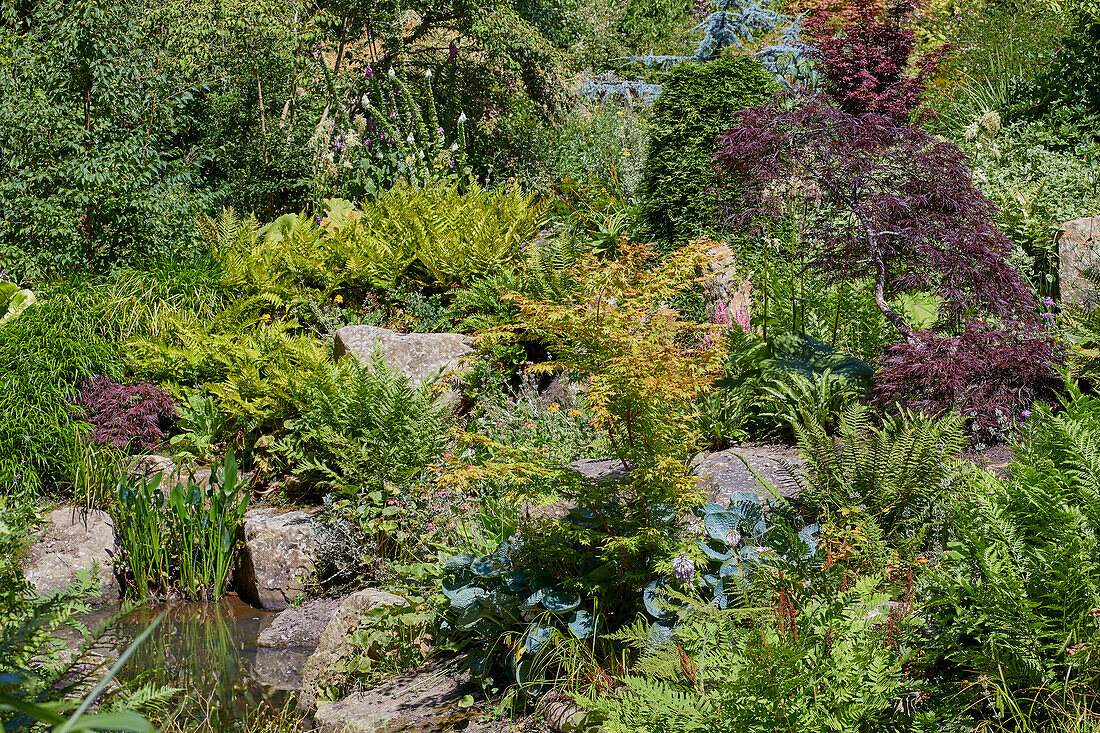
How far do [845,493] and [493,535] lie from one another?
61.4 inches

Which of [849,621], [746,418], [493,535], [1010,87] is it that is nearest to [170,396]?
[493,535]

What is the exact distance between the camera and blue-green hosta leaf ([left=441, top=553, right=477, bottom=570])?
4078 millimetres

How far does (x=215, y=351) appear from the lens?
6762 millimetres

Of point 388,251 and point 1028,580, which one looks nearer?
point 1028,580

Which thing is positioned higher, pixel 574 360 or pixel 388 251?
pixel 574 360

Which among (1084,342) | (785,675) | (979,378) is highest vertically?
(785,675)

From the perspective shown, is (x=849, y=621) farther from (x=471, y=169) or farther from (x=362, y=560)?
(x=471, y=169)

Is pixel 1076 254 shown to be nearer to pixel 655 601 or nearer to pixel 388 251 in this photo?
pixel 655 601

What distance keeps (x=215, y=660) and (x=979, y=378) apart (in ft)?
14.0

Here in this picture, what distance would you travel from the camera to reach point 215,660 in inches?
199

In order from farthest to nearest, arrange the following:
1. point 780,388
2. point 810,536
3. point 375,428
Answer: point 375,428 → point 780,388 → point 810,536

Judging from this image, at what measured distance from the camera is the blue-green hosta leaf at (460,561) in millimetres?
4078

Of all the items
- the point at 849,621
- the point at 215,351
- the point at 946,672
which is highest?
the point at 849,621

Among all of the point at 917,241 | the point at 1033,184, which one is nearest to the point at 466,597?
the point at 917,241
